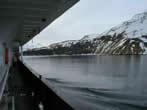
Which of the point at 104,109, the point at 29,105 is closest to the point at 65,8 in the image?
the point at 29,105

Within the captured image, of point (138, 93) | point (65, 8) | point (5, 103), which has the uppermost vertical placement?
point (65, 8)

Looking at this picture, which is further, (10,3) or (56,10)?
(56,10)

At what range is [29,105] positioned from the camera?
8.93 feet

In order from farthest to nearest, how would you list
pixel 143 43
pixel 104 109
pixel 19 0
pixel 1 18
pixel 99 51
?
pixel 99 51, pixel 143 43, pixel 104 109, pixel 1 18, pixel 19 0

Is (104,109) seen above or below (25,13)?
below

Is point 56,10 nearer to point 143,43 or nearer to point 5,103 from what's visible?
point 5,103

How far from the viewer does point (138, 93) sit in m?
9.41

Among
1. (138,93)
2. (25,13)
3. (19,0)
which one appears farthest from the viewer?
(138,93)

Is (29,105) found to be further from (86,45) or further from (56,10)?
(86,45)

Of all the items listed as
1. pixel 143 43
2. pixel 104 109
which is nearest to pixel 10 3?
pixel 104 109

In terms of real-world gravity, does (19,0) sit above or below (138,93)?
above

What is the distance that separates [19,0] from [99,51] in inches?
3521

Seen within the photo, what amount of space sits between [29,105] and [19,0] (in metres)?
1.98

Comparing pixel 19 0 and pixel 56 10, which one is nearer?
pixel 19 0
